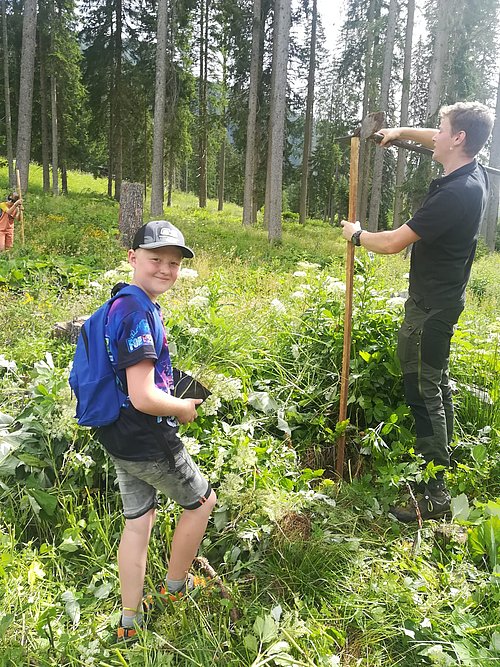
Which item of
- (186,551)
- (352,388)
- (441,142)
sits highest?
(441,142)

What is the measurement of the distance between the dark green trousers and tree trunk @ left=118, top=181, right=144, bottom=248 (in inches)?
257

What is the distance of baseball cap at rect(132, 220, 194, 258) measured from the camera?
6.45 feet

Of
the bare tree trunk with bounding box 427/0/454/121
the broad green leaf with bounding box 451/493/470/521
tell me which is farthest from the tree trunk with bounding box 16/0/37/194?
the broad green leaf with bounding box 451/493/470/521

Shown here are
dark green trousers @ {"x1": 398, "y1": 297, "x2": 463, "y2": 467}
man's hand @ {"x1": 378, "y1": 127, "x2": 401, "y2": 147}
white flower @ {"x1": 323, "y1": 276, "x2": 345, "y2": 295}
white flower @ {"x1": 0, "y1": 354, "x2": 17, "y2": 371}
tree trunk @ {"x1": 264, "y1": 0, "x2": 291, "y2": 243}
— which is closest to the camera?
dark green trousers @ {"x1": 398, "y1": 297, "x2": 463, "y2": 467}

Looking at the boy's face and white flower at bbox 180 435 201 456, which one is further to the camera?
white flower at bbox 180 435 201 456

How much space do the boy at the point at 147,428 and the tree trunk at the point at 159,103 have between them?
14.6 m

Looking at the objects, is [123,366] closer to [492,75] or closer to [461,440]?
[461,440]

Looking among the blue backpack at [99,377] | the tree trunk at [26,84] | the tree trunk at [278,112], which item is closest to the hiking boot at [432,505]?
the blue backpack at [99,377]

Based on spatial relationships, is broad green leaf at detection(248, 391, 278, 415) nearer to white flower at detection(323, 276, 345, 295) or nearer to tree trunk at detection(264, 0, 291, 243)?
white flower at detection(323, 276, 345, 295)

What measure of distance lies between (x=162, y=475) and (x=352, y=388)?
83.5 inches

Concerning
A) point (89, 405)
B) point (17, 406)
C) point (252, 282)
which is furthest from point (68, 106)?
point (89, 405)

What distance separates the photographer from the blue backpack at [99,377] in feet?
6.28

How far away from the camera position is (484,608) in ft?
7.30

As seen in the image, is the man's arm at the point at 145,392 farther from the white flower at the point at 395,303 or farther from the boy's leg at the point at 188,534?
the white flower at the point at 395,303
